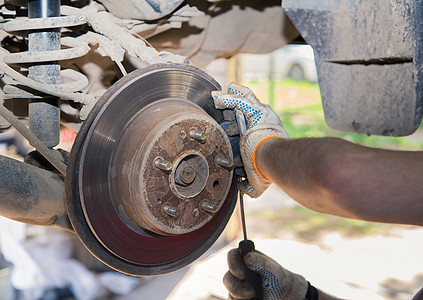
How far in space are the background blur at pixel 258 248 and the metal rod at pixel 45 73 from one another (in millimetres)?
843

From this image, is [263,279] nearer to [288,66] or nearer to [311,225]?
[311,225]

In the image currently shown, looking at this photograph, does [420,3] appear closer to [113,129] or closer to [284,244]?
[113,129]

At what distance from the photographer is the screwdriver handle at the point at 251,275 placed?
1203 mm

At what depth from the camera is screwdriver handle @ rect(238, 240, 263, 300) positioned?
1203 millimetres

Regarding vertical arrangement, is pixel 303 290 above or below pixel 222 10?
below

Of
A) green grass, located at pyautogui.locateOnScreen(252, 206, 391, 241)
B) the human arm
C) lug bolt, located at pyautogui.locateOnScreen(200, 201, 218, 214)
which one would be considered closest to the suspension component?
lug bolt, located at pyautogui.locateOnScreen(200, 201, 218, 214)

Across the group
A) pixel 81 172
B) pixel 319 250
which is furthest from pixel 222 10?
pixel 319 250

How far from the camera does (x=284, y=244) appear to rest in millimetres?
3074

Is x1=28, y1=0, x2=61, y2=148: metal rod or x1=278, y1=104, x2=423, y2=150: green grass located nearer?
x1=28, y1=0, x2=61, y2=148: metal rod

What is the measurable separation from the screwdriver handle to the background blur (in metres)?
0.48

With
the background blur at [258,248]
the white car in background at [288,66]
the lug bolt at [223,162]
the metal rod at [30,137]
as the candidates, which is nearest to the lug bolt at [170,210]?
the lug bolt at [223,162]

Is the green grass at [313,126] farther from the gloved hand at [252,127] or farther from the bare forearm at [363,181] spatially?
the bare forearm at [363,181]

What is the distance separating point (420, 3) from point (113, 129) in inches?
28.8

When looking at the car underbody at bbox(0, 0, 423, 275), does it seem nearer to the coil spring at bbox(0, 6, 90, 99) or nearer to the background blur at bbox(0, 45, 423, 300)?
the coil spring at bbox(0, 6, 90, 99)
